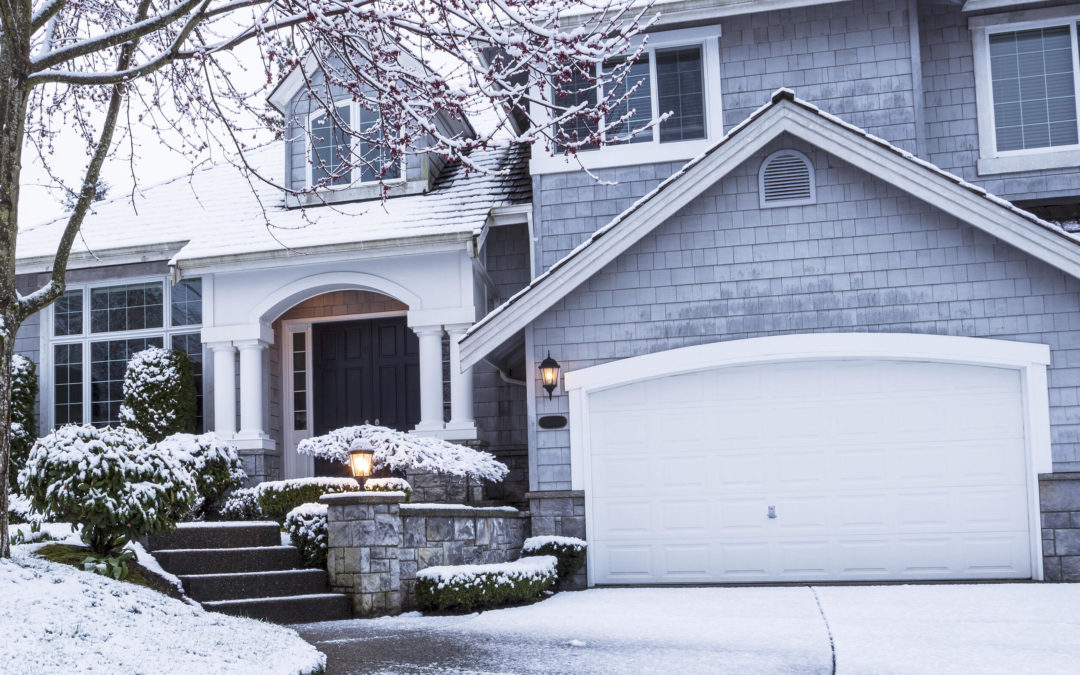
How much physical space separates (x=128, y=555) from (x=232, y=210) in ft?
26.8

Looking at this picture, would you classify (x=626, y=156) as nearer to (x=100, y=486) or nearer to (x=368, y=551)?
(x=368, y=551)

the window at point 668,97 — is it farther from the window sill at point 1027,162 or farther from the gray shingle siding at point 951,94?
the window sill at point 1027,162

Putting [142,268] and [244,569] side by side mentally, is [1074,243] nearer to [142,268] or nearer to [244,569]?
[244,569]

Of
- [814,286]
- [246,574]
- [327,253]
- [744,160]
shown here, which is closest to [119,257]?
[327,253]

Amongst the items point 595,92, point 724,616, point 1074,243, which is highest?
point 595,92

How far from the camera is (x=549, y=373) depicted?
38.7 feet

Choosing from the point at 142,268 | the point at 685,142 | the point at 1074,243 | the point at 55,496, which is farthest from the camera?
the point at 142,268

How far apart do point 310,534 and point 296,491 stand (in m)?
1.89

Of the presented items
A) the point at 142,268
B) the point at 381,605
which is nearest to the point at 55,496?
the point at 381,605

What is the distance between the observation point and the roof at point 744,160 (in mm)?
10812

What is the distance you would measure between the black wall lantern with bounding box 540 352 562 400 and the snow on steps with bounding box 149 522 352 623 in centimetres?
309

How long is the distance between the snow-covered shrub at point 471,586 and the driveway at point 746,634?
8.7 inches

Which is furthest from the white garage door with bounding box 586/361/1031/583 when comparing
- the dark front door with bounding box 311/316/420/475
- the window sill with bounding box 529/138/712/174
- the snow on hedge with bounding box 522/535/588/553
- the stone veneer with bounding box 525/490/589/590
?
the dark front door with bounding box 311/316/420/475

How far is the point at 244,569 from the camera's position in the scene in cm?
1003
